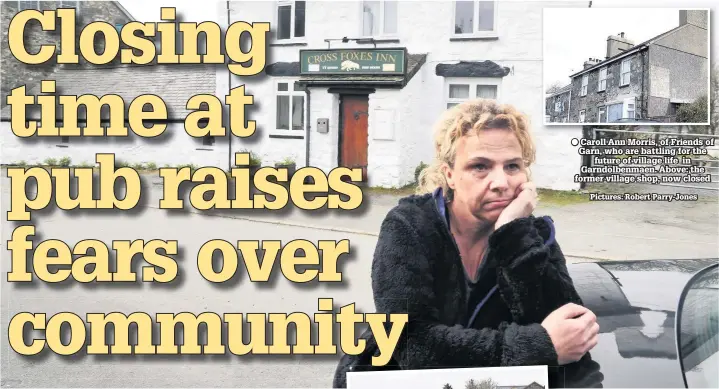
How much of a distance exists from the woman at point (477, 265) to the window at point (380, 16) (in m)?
0.54

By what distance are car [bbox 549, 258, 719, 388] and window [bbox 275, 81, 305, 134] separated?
5.10 feet

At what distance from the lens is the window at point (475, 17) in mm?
3238

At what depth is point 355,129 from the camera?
3410 mm

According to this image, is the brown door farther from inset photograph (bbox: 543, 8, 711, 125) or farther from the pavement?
inset photograph (bbox: 543, 8, 711, 125)

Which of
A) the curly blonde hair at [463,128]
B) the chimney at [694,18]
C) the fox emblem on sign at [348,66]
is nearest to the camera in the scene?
the curly blonde hair at [463,128]

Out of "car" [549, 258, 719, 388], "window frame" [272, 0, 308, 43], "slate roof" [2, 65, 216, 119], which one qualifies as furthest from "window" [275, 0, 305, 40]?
"car" [549, 258, 719, 388]

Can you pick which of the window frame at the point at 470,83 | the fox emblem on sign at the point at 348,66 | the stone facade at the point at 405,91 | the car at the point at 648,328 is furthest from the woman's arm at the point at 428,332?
the fox emblem on sign at the point at 348,66

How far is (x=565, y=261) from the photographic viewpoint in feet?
10.3

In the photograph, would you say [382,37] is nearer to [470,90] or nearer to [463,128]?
[470,90]

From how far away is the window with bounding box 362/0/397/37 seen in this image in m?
3.26

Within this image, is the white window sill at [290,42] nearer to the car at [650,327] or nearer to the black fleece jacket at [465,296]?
the black fleece jacket at [465,296]

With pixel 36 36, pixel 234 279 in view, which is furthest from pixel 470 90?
pixel 36 36

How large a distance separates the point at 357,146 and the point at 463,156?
581mm

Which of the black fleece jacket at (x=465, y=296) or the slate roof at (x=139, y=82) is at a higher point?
the slate roof at (x=139, y=82)
